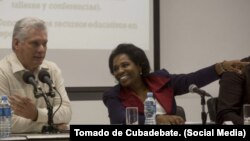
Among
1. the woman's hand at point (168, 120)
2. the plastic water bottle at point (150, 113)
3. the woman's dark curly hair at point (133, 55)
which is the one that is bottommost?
the woman's hand at point (168, 120)

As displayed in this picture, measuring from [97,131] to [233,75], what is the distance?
1742 millimetres

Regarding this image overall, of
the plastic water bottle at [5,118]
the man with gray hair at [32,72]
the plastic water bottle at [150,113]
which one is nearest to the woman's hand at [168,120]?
the plastic water bottle at [150,113]

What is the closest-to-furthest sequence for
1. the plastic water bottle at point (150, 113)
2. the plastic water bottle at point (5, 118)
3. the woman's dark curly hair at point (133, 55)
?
1. the plastic water bottle at point (5, 118)
2. the plastic water bottle at point (150, 113)
3. the woman's dark curly hair at point (133, 55)

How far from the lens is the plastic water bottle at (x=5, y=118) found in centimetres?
271

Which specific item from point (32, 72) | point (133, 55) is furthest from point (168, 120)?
point (32, 72)

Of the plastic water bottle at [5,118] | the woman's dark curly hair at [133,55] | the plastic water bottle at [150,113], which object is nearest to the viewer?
the plastic water bottle at [5,118]

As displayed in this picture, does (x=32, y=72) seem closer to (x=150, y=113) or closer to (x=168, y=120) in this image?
(x=150, y=113)

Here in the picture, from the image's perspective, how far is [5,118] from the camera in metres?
2.77

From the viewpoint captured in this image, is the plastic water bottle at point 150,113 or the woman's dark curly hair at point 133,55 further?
the woman's dark curly hair at point 133,55

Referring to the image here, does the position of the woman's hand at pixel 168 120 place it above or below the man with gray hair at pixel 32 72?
below

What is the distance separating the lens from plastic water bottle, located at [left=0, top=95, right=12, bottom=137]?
2.71 meters

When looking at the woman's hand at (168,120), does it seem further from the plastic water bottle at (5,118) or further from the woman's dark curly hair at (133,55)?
the plastic water bottle at (5,118)

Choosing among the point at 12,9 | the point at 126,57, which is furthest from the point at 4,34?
the point at 126,57

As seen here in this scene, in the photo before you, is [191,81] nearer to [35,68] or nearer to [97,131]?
[35,68]
